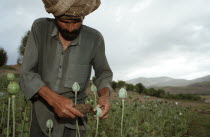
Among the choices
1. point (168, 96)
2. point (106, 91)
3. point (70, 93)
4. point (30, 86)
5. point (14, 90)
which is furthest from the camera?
point (168, 96)

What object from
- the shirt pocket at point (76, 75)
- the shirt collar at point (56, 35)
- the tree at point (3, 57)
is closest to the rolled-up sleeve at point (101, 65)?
the shirt pocket at point (76, 75)

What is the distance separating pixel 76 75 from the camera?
226cm

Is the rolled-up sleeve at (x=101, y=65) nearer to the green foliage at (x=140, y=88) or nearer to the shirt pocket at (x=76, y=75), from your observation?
the shirt pocket at (x=76, y=75)

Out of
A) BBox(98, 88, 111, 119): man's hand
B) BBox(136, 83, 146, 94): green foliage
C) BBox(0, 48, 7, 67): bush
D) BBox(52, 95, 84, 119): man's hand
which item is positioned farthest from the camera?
BBox(0, 48, 7, 67): bush

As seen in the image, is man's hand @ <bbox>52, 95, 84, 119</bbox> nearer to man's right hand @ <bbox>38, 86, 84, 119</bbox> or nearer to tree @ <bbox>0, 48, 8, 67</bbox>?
man's right hand @ <bbox>38, 86, 84, 119</bbox>

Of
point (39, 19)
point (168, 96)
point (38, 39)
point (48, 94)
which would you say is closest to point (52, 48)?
point (38, 39)

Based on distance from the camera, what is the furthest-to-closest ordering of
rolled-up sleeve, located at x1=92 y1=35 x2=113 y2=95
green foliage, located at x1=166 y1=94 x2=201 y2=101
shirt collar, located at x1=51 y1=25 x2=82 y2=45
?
1. green foliage, located at x1=166 y1=94 x2=201 y2=101
2. rolled-up sleeve, located at x1=92 y1=35 x2=113 y2=95
3. shirt collar, located at x1=51 y1=25 x2=82 y2=45

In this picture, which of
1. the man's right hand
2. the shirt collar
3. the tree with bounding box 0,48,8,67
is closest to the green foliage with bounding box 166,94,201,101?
the shirt collar

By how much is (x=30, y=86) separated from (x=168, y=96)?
16225mm

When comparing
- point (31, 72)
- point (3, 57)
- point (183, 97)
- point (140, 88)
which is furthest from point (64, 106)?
point (3, 57)

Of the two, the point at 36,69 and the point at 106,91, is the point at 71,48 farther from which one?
the point at 106,91

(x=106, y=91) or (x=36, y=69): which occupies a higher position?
(x=36, y=69)

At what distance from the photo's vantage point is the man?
194 cm

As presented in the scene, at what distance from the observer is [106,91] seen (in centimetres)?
213
